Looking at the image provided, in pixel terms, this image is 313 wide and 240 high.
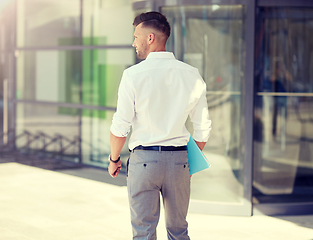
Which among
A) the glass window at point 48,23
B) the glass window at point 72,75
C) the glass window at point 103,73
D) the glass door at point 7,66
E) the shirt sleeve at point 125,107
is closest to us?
the shirt sleeve at point 125,107

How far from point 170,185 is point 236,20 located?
138 inches

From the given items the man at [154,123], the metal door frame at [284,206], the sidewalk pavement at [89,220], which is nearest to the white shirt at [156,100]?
the man at [154,123]

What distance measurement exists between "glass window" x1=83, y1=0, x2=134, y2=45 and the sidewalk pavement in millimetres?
3272

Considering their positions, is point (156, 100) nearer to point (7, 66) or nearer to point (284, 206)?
point (284, 206)

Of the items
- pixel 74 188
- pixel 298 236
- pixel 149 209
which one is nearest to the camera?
pixel 149 209

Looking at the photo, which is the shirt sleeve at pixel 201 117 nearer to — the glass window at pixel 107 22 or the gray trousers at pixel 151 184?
the gray trousers at pixel 151 184

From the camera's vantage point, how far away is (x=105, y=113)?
962 centimetres

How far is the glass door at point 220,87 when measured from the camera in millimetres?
5953

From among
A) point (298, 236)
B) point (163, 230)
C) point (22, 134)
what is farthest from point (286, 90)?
point (22, 134)

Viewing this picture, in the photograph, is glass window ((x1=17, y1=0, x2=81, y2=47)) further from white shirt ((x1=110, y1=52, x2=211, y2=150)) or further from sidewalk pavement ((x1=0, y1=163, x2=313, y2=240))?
white shirt ((x1=110, y1=52, x2=211, y2=150))

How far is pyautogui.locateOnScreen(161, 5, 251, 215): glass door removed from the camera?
19.5 feet

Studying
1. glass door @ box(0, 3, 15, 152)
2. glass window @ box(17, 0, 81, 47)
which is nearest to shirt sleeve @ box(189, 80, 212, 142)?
glass window @ box(17, 0, 81, 47)

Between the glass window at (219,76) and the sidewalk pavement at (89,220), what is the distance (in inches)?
16.8

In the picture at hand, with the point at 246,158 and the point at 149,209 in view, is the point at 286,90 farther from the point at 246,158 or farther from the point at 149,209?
the point at 149,209
